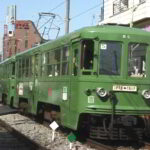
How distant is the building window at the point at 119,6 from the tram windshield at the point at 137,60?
1285cm

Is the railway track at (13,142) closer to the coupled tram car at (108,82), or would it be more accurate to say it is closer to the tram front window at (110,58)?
the coupled tram car at (108,82)

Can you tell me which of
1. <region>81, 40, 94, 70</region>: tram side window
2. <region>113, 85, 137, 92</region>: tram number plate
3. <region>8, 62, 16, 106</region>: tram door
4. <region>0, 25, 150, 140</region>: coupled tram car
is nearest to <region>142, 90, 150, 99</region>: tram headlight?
<region>0, 25, 150, 140</region>: coupled tram car

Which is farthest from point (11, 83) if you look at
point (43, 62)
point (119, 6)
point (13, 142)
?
point (13, 142)

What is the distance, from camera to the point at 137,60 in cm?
1160

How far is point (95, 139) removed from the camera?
41.4 ft

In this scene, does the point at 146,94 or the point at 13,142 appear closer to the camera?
the point at 146,94

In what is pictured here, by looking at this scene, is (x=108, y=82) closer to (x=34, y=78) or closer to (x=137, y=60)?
(x=137, y=60)

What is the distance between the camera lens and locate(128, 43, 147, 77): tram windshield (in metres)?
11.5

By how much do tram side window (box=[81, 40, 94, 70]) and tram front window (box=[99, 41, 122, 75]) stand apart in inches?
9.2

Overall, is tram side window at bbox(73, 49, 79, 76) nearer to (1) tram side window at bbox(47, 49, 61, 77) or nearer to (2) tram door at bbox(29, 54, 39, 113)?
(1) tram side window at bbox(47, 49, 61, 77)

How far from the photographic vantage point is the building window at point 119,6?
24.6 m

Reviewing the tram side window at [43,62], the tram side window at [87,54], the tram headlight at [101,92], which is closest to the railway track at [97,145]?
the tram headlight at [101,92]

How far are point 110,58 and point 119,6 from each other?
1437cm

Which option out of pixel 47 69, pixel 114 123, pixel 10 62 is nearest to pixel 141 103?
pixel 114 123
